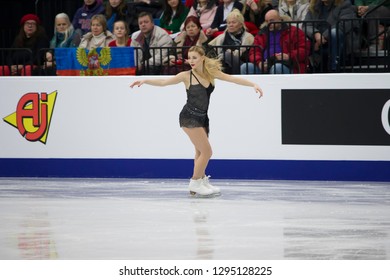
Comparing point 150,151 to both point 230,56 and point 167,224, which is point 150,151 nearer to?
point 230,56

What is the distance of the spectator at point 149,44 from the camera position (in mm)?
13195

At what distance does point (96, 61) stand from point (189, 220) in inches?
174

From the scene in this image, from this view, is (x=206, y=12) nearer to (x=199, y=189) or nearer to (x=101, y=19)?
(x=101, y=19)

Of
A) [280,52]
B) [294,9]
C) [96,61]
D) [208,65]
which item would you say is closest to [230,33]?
[280,52]

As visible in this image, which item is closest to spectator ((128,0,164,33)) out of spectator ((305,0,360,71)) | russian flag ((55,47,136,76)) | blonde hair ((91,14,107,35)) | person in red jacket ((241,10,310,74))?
blonde hair ((91,14,107,35))

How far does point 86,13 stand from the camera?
15172mm

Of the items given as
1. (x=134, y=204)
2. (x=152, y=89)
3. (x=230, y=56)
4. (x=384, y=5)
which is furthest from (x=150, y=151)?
(x=384, y=5)

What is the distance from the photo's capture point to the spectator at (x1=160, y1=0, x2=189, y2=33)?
1445cm

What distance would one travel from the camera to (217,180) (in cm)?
1273

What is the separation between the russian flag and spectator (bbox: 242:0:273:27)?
6.05ft

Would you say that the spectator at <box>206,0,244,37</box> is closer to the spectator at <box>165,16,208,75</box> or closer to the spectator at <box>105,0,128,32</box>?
the spectator at <box>165,16,208,75</box>

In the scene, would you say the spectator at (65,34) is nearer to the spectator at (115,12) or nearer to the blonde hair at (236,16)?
the spectator at (115,12)

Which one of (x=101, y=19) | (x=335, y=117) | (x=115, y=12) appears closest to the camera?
(x=335, y=117)

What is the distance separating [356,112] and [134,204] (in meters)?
3.30
